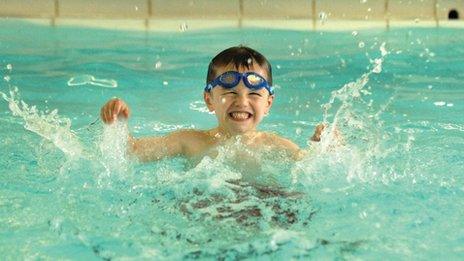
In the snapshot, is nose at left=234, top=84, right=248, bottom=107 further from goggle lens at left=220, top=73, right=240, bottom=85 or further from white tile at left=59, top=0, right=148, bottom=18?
white tile at left=59, top=0, right=148, bottom=18

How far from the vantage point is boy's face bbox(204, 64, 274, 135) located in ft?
10.2

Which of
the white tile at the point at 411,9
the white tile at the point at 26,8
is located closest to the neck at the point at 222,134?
the white tile at the point at 26,8

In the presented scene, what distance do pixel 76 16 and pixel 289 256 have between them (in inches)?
235

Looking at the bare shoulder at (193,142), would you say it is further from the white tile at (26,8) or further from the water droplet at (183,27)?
the white tile at (26,8)

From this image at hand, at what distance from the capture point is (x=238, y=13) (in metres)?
8.10

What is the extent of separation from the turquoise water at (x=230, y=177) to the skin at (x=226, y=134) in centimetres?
7

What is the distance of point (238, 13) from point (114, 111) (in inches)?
208

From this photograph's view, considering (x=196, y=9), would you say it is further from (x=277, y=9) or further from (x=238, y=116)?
(x=238, y=116)

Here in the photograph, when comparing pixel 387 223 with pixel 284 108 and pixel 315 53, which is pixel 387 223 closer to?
pixel 284 108

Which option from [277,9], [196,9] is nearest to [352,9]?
[277,9]

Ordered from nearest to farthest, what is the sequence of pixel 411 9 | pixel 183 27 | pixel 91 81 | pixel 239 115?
pixel 239 115, pixel 91 81, pixel 183 27, pixel 411 9

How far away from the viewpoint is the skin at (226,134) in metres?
3.11

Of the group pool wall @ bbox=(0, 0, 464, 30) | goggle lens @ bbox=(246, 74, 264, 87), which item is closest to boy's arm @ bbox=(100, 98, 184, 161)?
goggle lens @ bbox=(246, 74, 264, 87)

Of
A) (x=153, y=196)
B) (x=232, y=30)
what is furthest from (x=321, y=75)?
(x=153, y=196)
